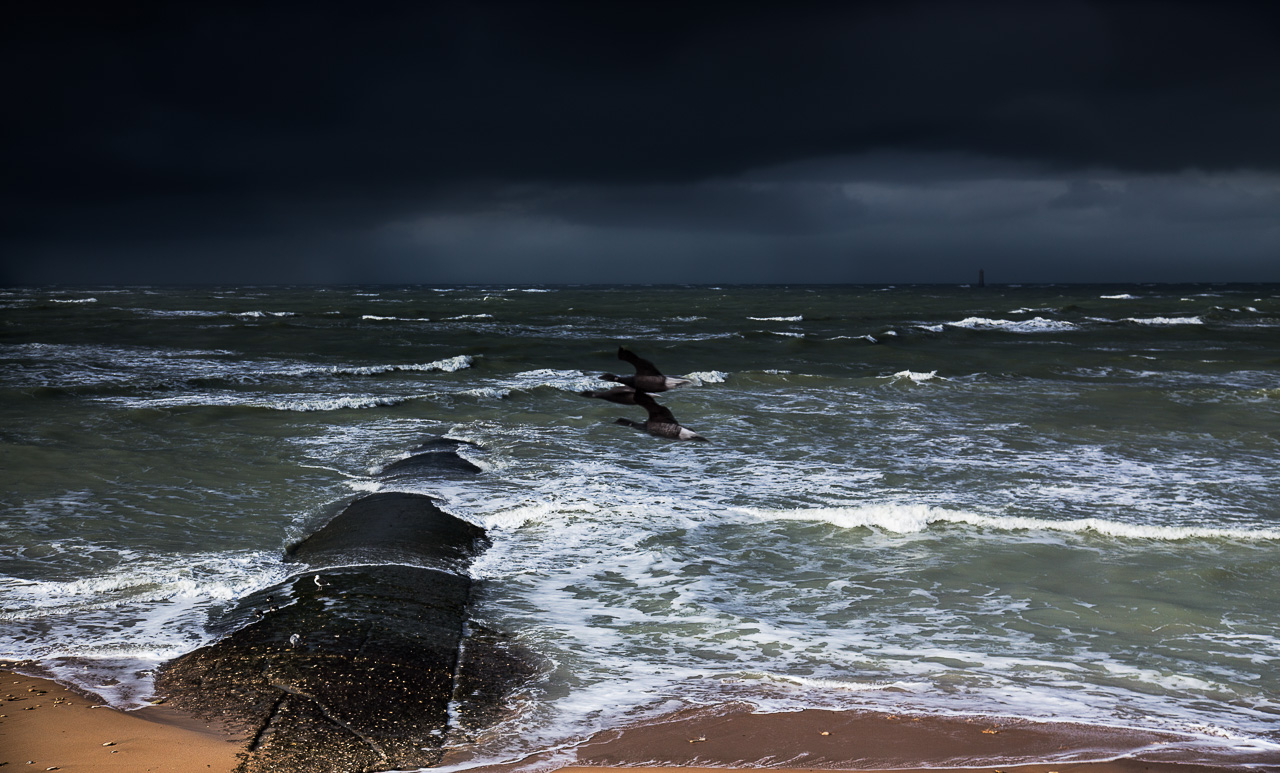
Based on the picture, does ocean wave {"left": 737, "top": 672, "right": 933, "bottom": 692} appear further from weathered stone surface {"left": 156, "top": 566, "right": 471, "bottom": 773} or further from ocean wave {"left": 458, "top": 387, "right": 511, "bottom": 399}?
ocean wave {"left": 458, "top": 387, "right": 511, "bottom": 399}

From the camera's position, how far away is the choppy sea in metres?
5.33

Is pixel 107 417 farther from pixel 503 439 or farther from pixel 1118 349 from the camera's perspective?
pixel 1118 349

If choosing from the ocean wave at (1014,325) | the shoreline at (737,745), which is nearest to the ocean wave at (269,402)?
the shoreline at (737,745)

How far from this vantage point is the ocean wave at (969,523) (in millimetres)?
8328

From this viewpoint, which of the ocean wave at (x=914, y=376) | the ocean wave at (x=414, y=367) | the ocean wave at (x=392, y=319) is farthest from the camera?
the ocean wave at (x=392, y=319)

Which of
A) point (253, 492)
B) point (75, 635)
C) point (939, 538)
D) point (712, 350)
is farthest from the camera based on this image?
point (712, 350)

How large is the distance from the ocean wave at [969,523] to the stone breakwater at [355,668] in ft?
12.0

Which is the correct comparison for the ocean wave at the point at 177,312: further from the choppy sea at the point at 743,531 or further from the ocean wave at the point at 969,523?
the ocean wave at the point at 969,523

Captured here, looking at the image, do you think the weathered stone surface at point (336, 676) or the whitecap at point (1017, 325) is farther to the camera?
the whitecap at point (1017, 325)

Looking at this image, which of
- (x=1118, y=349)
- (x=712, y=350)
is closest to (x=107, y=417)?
(x=712, y=350)

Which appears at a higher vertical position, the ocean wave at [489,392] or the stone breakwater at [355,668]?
the ocean wave at [489,392]

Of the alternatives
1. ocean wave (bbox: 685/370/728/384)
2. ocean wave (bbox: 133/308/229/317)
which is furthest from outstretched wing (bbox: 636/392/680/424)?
ocean wave (bbox: 133/308/229/317)

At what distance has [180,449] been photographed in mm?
12578

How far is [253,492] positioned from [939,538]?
7.32 meters
